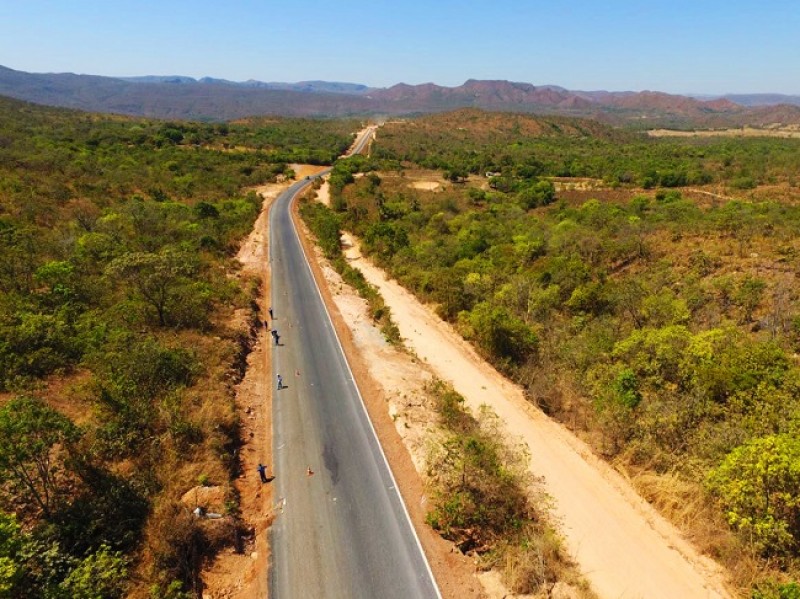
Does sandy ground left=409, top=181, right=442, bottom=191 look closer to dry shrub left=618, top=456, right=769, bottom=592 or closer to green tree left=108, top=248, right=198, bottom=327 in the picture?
green tree left=108, top=248, right=198, bottom=327

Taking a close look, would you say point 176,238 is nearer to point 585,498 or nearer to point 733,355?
point 585,498

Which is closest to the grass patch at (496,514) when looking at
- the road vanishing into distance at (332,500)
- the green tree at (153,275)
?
the road vanishing into distance at (332,500)

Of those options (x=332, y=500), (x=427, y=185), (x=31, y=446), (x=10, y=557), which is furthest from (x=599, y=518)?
(x=427, y=185)

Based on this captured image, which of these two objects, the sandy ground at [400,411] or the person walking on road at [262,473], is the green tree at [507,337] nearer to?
the sandy ground at [400,411]

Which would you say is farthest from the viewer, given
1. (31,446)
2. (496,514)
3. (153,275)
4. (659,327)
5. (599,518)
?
(659,327)

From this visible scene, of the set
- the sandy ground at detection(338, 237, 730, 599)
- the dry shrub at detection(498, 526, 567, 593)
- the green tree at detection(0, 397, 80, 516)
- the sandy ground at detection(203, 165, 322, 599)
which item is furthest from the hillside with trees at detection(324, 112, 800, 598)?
the green tree at detection(0, 397, 80, 516)

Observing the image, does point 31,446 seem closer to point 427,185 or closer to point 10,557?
point 10,557

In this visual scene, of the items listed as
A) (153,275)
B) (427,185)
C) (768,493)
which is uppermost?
(427,185)
